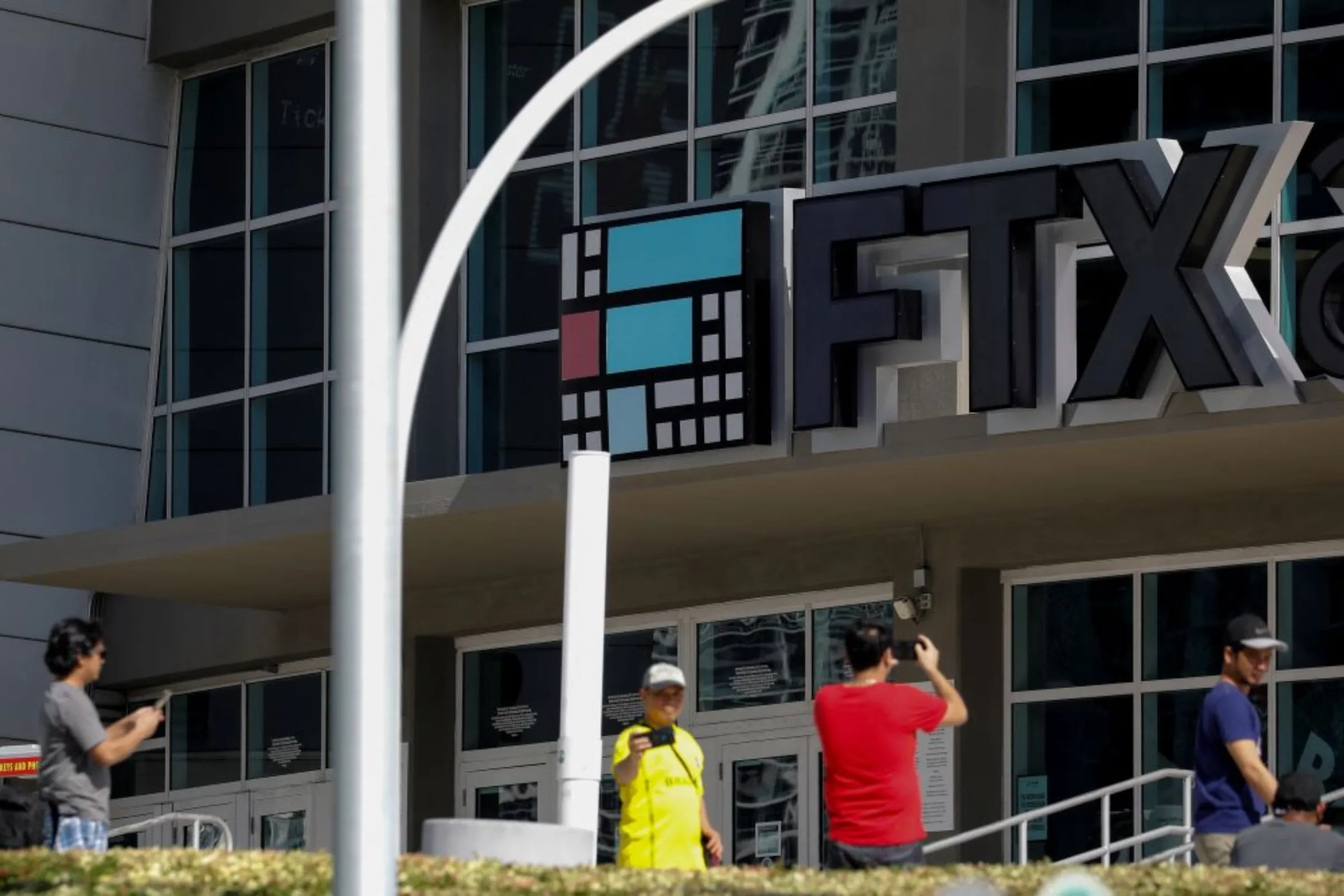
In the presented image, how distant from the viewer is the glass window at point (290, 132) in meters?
28.2

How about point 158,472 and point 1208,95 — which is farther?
point 158,472

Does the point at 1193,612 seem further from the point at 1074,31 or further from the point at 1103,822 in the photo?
the point at 1074,31

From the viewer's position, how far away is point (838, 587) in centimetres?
2439

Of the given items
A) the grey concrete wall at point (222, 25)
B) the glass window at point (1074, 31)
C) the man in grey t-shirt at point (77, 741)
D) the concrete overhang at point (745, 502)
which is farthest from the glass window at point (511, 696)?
A: the man in grey t-shirt at point (77, 741)

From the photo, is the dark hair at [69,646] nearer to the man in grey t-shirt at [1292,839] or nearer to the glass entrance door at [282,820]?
the man in grey t-shirt at [1292,839]

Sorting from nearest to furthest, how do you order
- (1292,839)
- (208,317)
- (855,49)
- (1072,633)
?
(1292,839)
(1072,633)
(855,49)
(208,317)

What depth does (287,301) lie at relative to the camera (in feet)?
92.7

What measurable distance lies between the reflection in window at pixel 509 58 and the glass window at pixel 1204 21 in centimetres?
584

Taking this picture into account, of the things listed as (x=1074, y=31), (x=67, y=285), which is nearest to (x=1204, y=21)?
(x=1074, y=31)

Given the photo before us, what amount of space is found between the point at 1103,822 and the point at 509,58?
9.00m

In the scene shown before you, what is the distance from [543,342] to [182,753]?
6551 millimetres

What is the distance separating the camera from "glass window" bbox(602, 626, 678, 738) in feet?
84.3

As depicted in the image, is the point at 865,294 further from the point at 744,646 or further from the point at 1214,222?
the point at 744,646

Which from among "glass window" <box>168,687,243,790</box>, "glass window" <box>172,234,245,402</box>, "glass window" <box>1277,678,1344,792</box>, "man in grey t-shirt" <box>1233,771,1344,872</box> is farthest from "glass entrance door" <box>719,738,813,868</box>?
"man in grey t-shirt" <box>1233,771,1344,872</box>
